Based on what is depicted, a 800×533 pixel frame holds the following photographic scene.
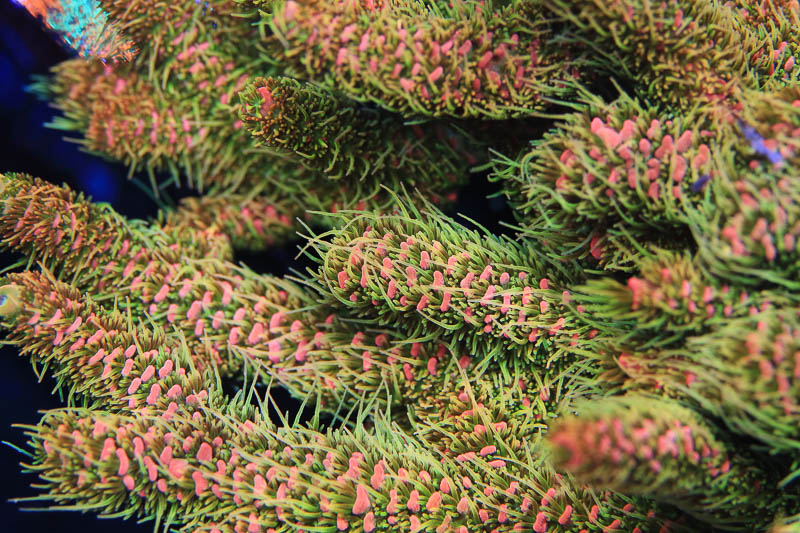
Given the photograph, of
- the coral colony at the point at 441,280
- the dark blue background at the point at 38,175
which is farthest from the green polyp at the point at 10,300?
the dark blue background at the point at 38,175

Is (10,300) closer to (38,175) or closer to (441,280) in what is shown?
(38,175)

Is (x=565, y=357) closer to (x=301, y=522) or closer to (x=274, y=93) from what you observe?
(x=301, y=522)

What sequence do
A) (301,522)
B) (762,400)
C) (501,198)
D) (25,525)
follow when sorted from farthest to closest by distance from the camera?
(501,198)
(25,525)
(301,522)
(762,400)

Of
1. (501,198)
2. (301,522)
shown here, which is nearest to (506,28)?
(501,198)

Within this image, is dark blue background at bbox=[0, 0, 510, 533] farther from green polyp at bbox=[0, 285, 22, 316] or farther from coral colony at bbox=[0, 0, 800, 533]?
green polyp at bbox=[0, 285, 22, 316]

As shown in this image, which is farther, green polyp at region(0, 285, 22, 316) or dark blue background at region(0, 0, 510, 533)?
dark blue background at region(0, 0, 510, 533)

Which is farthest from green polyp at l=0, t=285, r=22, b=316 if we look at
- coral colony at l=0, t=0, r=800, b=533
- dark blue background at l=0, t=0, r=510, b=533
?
dark blue background at l=0, t=0, r=510, b=533

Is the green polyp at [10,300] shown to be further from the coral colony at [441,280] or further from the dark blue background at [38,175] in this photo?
the dark blue background at [38,175]
